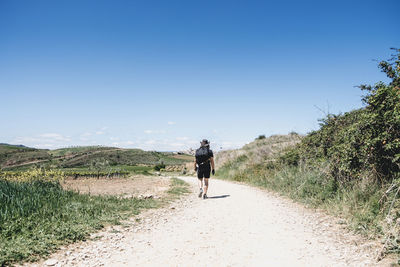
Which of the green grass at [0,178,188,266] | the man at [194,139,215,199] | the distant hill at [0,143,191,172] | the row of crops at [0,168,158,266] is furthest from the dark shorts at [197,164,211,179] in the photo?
the distant hill at [0,143,191,172]

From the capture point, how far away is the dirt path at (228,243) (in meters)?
3.71

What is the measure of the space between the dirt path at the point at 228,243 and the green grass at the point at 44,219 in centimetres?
40

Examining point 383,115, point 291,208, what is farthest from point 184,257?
point 383,115

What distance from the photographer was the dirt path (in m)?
3.71

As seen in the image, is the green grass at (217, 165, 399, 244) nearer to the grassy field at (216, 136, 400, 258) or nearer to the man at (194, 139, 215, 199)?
the grassy field at (216, 136, 400, 258)

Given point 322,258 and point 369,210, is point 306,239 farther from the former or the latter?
point 369,210

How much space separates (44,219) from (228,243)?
13.0 feet

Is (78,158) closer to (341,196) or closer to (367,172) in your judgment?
(341,196)

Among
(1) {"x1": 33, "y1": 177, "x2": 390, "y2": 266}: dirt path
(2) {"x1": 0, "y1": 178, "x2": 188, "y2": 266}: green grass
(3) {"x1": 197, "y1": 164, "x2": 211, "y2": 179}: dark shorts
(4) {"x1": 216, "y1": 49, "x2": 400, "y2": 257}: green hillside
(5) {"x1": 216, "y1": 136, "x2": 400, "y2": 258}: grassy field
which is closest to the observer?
(1) {"x1": 33, "y1": 177, "x2": 390, "y2": 266}: dirt path

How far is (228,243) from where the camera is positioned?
442cm

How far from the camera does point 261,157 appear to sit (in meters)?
16.8

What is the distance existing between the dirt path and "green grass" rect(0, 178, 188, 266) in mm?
403

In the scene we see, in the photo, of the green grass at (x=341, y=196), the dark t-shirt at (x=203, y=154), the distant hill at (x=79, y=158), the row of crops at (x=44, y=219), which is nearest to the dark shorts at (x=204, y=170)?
the dark t-shirt at (x=203, y=154)

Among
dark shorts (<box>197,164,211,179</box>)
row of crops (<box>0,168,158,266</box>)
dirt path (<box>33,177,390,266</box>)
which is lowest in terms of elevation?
dirt path (<box>33,177,390,266</box>)
